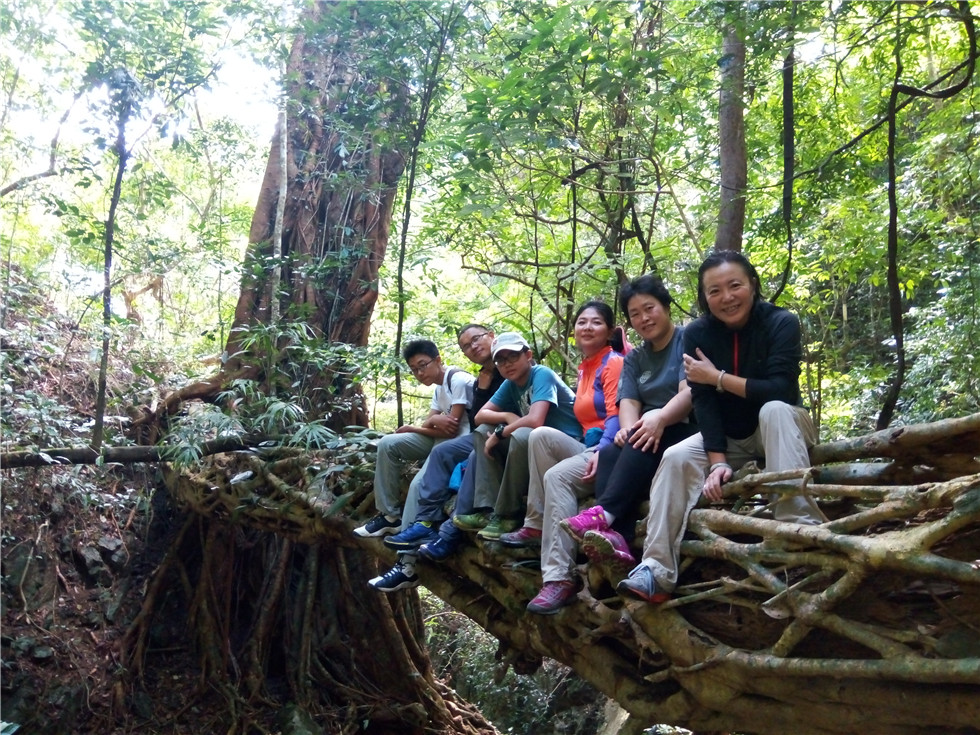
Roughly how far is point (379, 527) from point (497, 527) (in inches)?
49.0

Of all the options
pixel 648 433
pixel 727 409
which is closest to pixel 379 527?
pixel 648 433

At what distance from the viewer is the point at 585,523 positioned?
9.52 feet

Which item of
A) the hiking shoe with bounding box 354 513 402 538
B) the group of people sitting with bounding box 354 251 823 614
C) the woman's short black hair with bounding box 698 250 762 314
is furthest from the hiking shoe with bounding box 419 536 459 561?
the woman's short black hair with bounding box 698 250 762 314

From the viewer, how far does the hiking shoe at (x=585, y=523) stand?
2873 mm

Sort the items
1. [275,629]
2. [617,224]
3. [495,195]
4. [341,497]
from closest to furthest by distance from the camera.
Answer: [341,497] < [495,195] < [617,224] < [275,629]

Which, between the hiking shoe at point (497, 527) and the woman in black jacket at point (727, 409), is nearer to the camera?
the woman in black jacket at point (727, 409)

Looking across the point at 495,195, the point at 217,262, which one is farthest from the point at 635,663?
the point at 217,262

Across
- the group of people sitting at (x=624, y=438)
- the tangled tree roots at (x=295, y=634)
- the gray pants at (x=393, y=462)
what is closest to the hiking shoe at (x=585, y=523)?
the group of people sitting at (x=624, y=438)

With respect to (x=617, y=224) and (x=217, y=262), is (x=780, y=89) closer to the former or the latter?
(x=617, y=224)

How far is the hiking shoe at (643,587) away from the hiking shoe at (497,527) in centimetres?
79

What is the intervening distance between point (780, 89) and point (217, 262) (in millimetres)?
4300

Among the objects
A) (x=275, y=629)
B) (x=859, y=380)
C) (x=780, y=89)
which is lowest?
(x=275, y=629)

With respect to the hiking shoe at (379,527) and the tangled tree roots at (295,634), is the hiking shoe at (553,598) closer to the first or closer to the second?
the hiking shoe at (379,527)

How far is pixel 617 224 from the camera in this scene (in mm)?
6082
